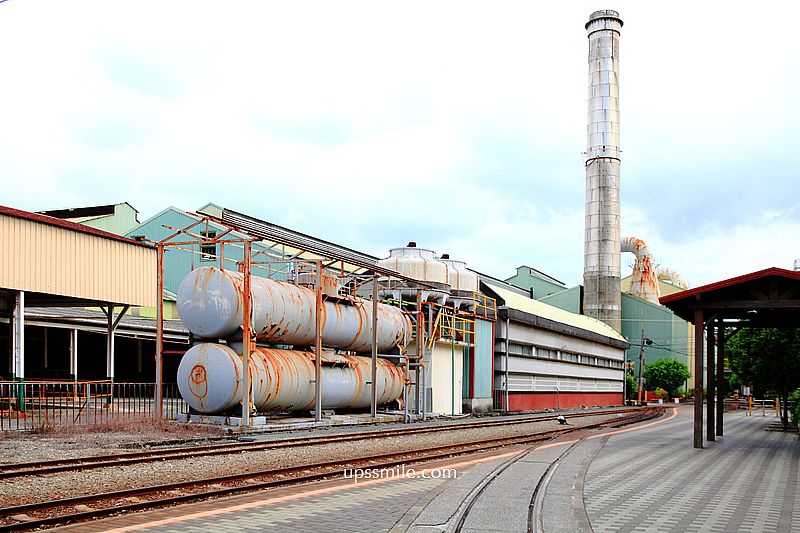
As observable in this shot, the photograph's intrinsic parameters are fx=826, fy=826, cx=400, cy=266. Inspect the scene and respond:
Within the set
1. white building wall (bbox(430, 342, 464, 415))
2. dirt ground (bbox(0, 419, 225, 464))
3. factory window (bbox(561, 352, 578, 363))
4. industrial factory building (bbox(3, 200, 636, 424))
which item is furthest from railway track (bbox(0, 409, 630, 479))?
factory window (bbox(561, 352, 578, 363))

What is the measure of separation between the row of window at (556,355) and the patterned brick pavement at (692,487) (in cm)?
1886

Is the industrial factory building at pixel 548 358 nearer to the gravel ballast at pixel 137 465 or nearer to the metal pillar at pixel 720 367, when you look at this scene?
the metal pillar at pixel 720 367

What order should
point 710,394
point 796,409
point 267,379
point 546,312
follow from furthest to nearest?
point 546,312 < point 796,409 < point 710,394 < point 267,379

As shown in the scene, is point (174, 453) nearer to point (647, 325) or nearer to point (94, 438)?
point (94, 438)

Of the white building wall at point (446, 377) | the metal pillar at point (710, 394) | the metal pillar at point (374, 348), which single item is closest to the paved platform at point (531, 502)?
the metal pillar at point (710, 394)

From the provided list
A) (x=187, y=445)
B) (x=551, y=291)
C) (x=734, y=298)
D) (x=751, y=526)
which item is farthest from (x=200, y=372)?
(x=551, y=291)

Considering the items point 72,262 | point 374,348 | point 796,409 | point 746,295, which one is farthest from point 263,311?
point 796,409

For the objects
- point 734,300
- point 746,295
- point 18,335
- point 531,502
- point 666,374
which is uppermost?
point 746,295

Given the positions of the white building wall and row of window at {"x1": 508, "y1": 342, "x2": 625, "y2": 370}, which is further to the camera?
row of window at {"x1": 508, "y1": 342, "x2": 625, "y2": 370}

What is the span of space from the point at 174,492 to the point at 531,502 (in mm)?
4937

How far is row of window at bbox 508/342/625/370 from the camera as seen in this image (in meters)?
42.2

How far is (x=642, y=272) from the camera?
7725 cm

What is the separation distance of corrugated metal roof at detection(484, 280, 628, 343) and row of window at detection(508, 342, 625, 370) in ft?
5.94

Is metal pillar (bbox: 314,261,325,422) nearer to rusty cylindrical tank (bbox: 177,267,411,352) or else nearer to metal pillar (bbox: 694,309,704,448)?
rusty cylindrical tank (bbox: 177,267,411,352)
